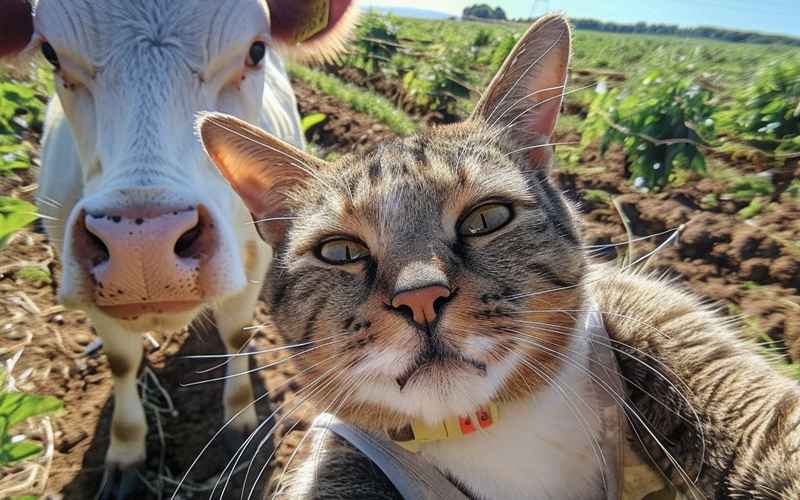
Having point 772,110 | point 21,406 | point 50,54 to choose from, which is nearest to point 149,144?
point 50,54

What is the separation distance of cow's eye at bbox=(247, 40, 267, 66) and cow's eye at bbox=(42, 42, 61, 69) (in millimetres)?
728

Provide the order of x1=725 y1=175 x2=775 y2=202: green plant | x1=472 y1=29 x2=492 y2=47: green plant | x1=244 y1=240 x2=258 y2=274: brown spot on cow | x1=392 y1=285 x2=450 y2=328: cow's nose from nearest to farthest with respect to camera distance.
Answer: x1=392 y1=285 x2=450 y2=328: cow's nose
x1=244 y1=240 x2=258 y2=274: brown spot on cow
x1=725 y1=175 x2=775 y2=202: green plant
x1=472 y1=29 x2=492 y2=47: green plant

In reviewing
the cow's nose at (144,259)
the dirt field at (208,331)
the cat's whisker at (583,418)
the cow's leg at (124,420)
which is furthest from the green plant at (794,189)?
the cow's leg at (124,420)

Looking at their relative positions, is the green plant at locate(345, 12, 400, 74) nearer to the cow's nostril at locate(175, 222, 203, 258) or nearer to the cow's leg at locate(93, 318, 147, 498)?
the cow's leg at locate(93, 318, 147, 498)

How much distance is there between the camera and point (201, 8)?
2.39 meters

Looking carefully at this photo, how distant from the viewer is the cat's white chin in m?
1.56

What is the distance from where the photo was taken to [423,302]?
4.82 feet

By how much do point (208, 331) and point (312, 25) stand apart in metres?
2.07

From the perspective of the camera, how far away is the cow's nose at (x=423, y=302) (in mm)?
1462

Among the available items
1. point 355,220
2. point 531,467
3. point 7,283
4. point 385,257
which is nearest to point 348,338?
point 385,257

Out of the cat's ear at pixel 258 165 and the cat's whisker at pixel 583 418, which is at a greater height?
the cat's ear at pixel 258 165

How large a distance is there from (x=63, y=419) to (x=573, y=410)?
2.61 metres

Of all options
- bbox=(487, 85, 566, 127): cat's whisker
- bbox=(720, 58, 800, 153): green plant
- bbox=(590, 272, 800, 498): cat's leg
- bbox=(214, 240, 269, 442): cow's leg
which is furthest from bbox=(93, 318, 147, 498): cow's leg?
bbox=(720, 58, 800, 153): green plant

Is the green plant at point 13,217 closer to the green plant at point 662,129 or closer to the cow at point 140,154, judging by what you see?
the cow at point 140,154
